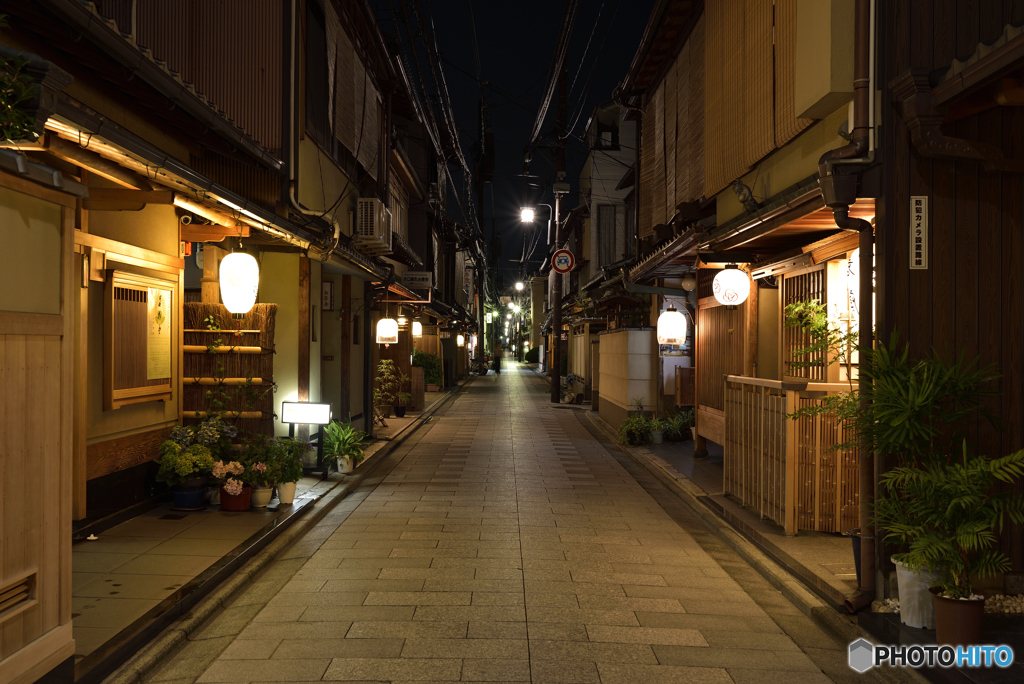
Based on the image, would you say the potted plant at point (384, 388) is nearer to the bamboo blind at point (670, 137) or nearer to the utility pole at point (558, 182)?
the utility pole at point (558, 182)

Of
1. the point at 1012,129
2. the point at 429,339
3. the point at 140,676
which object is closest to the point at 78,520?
the point at 140,676

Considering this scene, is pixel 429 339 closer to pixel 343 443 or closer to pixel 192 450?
pixel 343 443

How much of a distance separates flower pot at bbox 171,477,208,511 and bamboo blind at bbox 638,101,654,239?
45.8 feet

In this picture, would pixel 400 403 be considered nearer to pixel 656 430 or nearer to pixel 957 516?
pixel 656 430

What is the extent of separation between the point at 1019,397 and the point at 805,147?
4.39 metres

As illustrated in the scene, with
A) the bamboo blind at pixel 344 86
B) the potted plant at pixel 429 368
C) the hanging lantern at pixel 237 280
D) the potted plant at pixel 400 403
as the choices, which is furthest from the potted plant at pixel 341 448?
the potted plant at pixel 429 368

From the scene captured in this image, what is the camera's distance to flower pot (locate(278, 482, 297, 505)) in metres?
10.6

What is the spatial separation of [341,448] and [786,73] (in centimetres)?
1070

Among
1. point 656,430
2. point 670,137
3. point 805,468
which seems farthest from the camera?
point 656,430

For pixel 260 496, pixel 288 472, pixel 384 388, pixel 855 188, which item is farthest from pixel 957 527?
pixel 384 388

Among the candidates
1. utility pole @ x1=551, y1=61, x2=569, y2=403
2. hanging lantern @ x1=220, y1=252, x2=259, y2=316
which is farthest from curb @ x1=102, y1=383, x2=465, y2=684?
utility pole @ x1=551, y1=61, x2=569, y2=403

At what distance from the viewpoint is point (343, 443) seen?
46.3ft

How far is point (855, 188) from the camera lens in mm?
6848

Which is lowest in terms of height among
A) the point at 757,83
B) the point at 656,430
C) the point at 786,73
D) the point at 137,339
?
the point at 656,430
